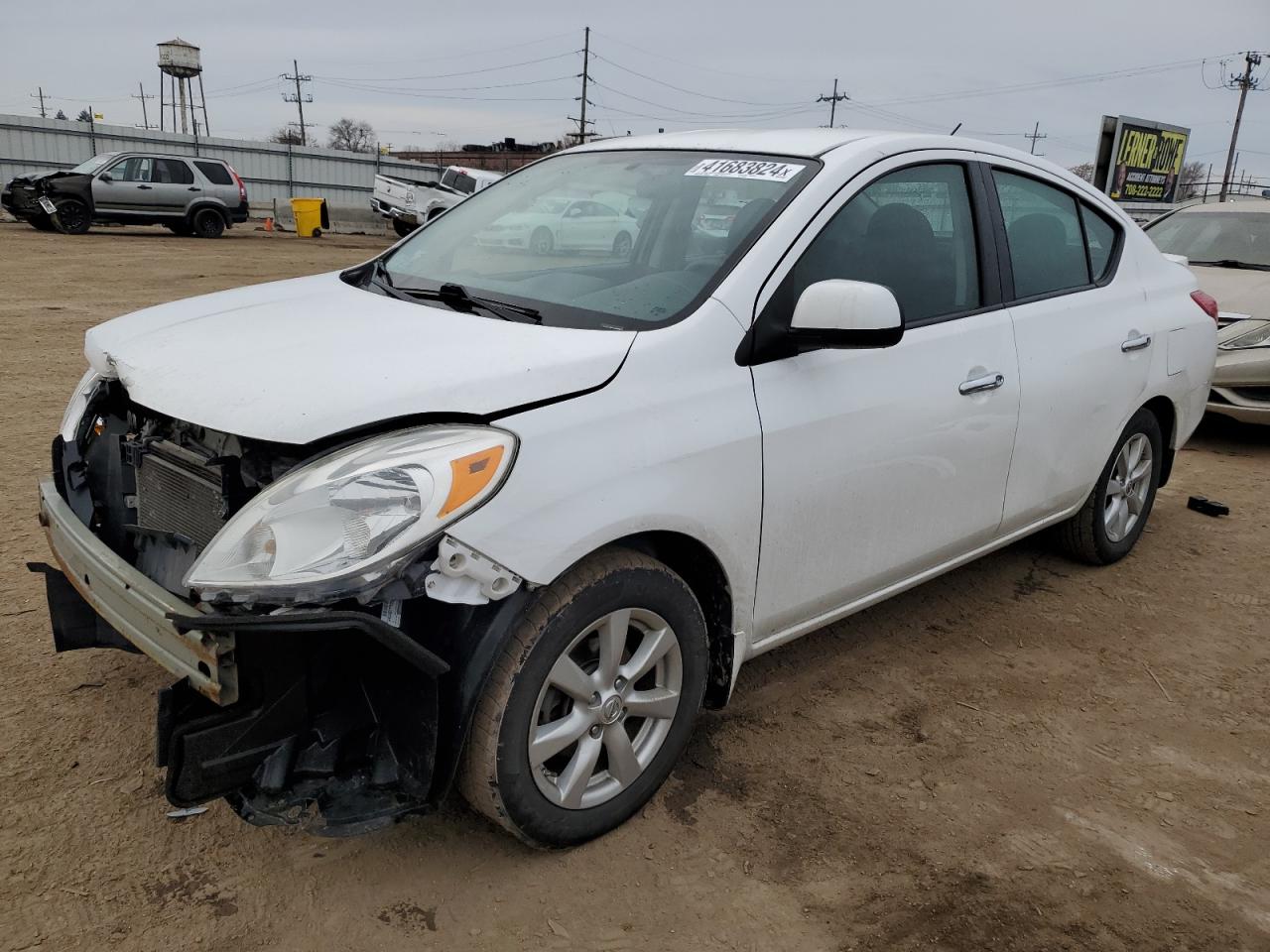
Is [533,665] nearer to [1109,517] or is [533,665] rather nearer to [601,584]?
[601,584]

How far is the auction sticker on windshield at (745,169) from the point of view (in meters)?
2.96

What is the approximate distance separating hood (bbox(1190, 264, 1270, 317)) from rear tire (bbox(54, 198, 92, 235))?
2002 cm

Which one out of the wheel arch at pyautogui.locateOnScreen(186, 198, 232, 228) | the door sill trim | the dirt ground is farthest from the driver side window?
the door sill trim

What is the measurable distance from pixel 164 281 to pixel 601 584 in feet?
42.8

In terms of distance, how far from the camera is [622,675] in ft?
8.10

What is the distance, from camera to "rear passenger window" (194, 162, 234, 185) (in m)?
21.4

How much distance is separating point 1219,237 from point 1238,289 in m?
1.06

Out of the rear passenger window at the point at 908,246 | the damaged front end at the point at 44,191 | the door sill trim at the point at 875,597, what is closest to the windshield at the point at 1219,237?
the door sill trim at the point at 875,597

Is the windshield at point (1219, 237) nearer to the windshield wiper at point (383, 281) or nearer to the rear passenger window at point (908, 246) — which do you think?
the rear passenger window at point (908, 246)

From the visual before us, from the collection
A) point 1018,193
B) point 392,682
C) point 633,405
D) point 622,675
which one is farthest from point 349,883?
point 1018,193

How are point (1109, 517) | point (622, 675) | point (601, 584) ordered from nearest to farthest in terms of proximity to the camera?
point (601, 584) → point (622, 675) → point (1109, 517)

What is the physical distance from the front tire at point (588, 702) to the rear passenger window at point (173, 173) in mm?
21563

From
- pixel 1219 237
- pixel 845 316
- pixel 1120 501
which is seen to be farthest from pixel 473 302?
pixel 1219 237

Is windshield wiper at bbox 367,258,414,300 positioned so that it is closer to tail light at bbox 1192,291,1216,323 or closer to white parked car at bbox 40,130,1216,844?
white parked car at bbox 40,130,1216,844
